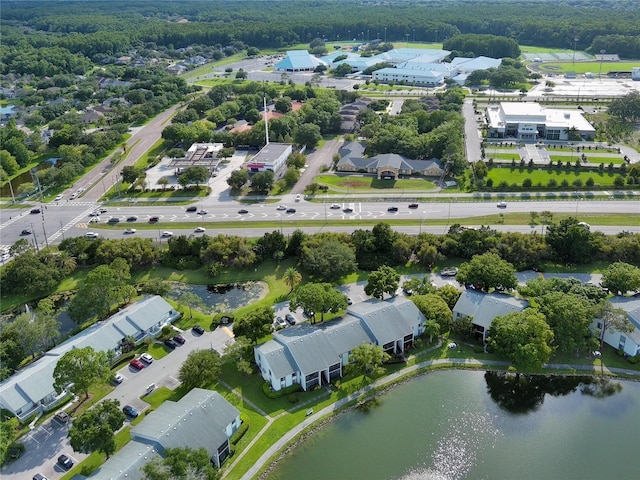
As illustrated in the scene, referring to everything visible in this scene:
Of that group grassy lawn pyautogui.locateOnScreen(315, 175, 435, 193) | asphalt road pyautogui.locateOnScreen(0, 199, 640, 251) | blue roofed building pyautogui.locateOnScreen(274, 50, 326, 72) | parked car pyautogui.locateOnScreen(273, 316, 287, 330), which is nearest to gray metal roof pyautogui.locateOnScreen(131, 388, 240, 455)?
parked car pyautogui.locateOnScreen(273, 316, 287, 330)

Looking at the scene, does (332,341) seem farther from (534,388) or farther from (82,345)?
(82,345)

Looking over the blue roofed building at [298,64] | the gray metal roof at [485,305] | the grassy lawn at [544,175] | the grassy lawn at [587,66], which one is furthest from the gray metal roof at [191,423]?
the grassy lawn at [587,66]

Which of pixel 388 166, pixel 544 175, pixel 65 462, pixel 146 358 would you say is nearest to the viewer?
pixel 65 462

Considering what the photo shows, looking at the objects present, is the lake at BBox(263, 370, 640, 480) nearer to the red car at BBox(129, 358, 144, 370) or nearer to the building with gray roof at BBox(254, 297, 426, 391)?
the building with gray roof at BBox(254, 297, 426, 391)

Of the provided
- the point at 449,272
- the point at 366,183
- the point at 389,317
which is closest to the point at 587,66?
the point at 366,183

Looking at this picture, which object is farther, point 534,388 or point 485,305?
point 485,305

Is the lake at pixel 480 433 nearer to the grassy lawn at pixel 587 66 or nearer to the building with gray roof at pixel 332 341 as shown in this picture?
the building with gray roof at pixel 332 341
